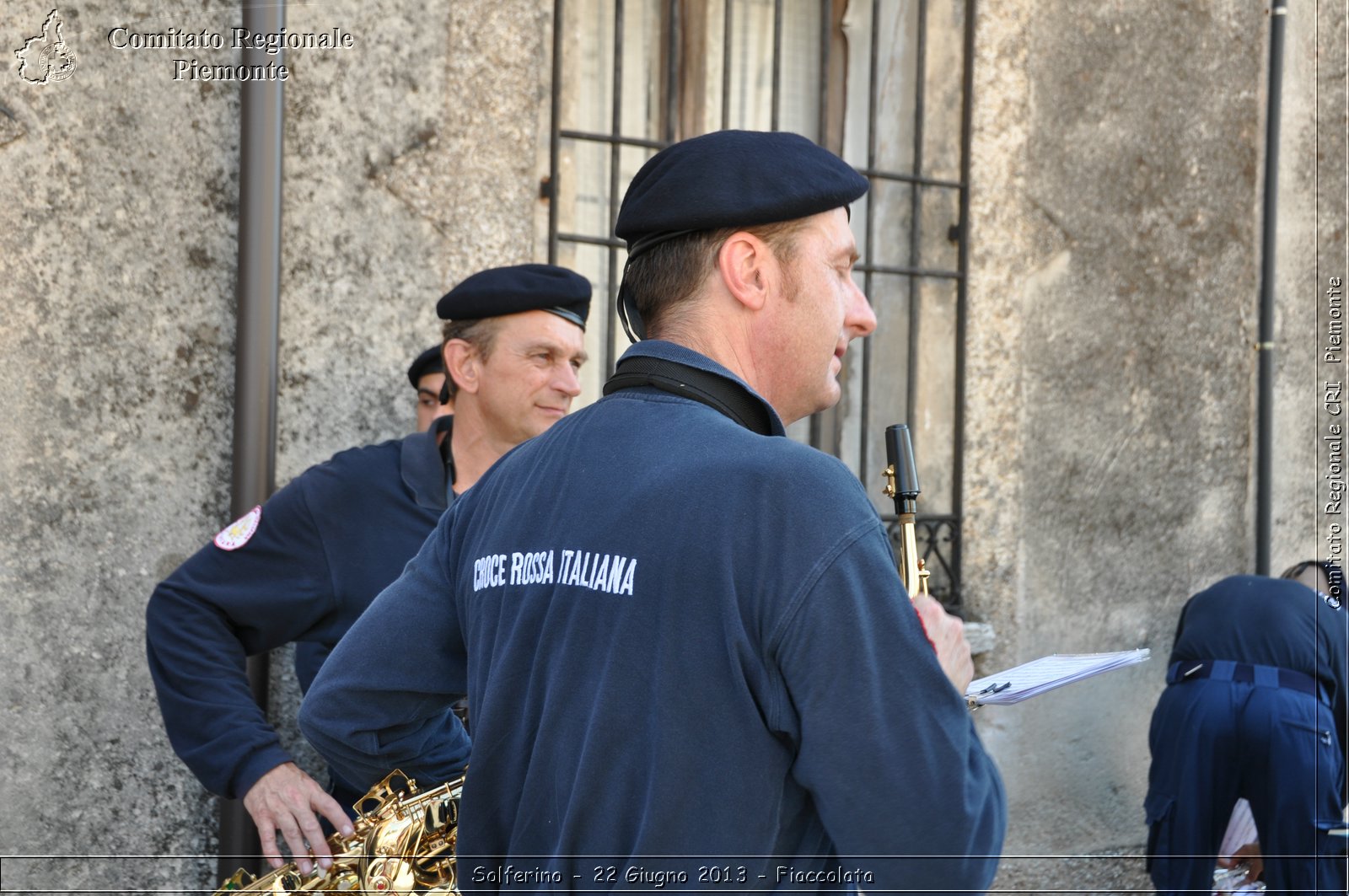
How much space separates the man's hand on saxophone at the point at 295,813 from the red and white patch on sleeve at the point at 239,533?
551 millimetres

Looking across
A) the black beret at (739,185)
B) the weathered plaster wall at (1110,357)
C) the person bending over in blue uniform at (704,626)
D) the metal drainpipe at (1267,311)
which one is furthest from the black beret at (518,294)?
the metal drainpipe at (1267,311)

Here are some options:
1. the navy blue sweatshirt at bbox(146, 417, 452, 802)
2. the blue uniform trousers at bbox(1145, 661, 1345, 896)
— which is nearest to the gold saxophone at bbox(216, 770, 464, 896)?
the navy blue sweatshirt at bbox(146, 417, 452, 802)

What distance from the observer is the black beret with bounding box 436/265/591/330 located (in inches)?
130

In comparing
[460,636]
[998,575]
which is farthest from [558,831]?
[998,575]

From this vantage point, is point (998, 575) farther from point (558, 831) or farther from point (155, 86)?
point (558, 831)

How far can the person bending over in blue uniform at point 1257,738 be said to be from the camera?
449 cm

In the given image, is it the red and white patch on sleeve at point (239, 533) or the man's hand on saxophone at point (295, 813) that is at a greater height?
the red and white patch on sleeve at point (239, 533)

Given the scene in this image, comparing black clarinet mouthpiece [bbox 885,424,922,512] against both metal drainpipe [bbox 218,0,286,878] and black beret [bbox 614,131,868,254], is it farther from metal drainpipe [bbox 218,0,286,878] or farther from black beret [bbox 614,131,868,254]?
metal drainpipe [bbox 218,0,286,878]

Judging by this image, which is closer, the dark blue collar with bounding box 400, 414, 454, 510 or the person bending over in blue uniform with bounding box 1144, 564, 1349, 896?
the dark blue collar with bounding box 400, 414, 454, 510

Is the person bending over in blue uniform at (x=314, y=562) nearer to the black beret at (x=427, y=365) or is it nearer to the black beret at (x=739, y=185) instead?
the black beret at (x=427, y=365)

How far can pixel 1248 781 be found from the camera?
4.65m

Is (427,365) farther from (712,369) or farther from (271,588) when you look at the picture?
(712,369)

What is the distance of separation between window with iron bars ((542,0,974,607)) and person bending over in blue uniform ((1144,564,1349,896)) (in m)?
0.96

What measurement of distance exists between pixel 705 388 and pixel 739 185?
0.26 m
